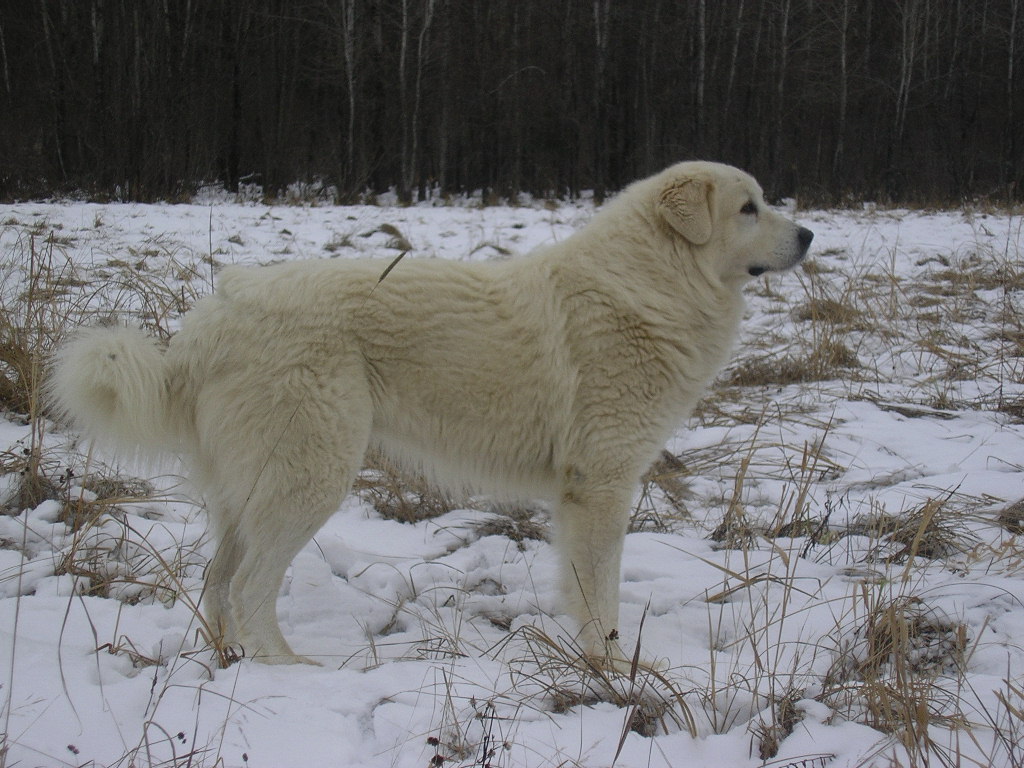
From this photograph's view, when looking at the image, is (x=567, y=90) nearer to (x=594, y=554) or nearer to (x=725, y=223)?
(x=725, y=223)

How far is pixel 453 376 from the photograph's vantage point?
261 cm

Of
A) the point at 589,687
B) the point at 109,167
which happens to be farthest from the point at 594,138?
the point at 589,687

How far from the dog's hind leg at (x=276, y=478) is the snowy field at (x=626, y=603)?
199 millimetres

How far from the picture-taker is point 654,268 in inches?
115

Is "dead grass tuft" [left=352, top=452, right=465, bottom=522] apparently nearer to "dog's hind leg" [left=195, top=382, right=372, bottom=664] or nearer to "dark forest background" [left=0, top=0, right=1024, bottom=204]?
"dog's hind leg" [left=195, top=382, right=372, bottom=664]

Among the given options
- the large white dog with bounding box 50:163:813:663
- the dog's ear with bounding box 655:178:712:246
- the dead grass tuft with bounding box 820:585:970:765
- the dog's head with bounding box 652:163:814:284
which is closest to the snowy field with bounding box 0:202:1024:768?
the dead grass tuft with bounding box 820:585:970:765

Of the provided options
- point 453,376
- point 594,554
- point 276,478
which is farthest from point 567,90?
point 276,478

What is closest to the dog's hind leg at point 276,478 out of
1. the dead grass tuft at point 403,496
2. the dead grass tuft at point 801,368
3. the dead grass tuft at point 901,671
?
the dead grass tuft at point 403,496

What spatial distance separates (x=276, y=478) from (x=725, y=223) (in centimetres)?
190

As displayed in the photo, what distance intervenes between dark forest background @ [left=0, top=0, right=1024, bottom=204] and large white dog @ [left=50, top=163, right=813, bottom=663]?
14733 mm

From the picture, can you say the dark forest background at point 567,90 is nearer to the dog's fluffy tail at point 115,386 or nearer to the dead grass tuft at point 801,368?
the dead grass tuft at point 801,368

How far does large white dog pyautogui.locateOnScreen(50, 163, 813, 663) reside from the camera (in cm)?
239

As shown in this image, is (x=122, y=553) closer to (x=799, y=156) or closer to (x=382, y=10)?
(x=382, y=10)

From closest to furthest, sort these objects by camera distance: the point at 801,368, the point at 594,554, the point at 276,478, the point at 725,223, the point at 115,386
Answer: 1. the point at 115,386
2. the point at 276,478
3. the point at 594,554
4. the point at 725,223
5. the point at 801,368
